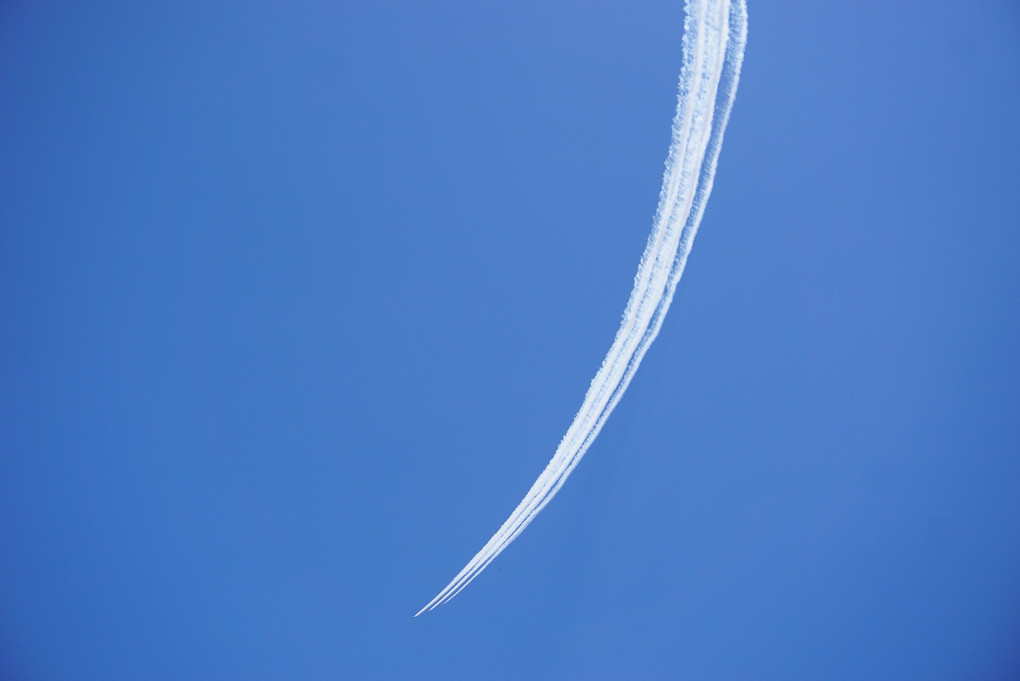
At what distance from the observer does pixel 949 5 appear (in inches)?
37.9

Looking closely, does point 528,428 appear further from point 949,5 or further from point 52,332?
point 949,5

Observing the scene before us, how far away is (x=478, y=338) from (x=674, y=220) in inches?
15.5

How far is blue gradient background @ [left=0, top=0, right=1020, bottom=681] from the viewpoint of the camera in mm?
935

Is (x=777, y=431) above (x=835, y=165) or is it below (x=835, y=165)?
below

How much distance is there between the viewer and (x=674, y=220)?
3.10ft

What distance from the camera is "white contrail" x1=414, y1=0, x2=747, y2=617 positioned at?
92 cm

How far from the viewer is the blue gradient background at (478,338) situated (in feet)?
3.07

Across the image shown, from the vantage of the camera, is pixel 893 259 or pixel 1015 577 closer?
pixel 893 259

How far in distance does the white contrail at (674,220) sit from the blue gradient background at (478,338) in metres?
0.03

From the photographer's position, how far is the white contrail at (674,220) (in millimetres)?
916

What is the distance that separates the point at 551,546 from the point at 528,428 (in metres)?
0.22

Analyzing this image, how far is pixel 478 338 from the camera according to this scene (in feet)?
3.19

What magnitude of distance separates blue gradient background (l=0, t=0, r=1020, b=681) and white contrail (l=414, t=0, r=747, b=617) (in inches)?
1.0

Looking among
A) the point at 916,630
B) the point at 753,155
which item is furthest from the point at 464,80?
the point at 916,630
